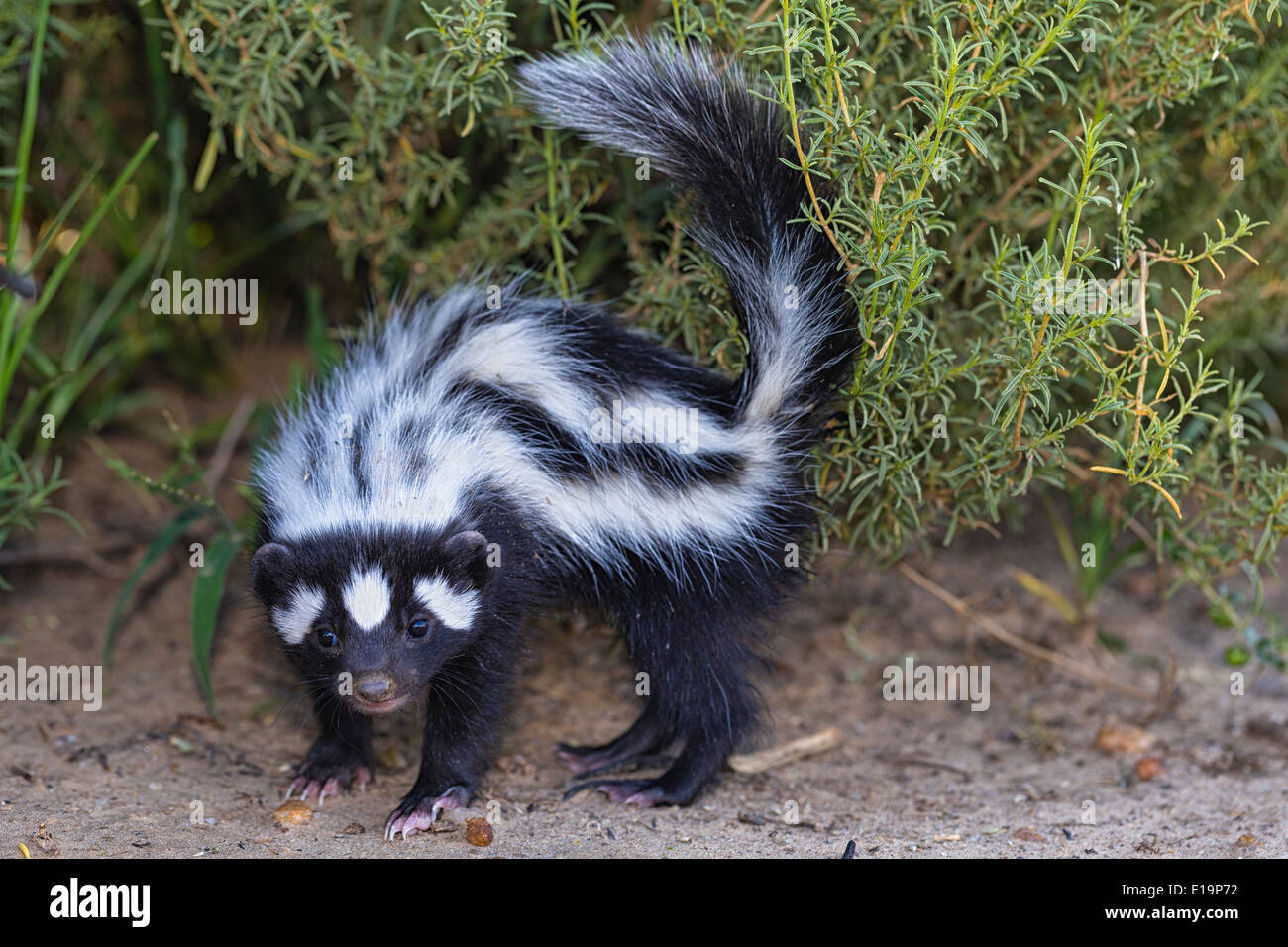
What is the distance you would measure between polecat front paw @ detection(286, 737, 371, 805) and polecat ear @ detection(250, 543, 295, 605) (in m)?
0.72

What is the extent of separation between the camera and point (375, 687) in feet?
12.4

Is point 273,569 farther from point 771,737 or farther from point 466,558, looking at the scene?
point 771,737

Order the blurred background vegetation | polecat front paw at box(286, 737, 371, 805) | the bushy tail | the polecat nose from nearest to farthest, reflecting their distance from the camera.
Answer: the polecat nose, the blurred background vegetation, the bushy tail, polecat front paw at box(286, 737, 371, 805)

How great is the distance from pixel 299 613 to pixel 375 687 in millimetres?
401

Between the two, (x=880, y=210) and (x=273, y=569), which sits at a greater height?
(x=880, y=210)

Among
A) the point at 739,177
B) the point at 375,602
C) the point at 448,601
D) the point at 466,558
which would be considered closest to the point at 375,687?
the point at 375,602

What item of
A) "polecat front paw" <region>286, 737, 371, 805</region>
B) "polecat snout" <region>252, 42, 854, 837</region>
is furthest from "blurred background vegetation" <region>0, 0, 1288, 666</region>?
"polecat front paw" <region>286, 737, 371, 805</region>

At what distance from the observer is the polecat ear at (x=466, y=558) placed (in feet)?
12.9

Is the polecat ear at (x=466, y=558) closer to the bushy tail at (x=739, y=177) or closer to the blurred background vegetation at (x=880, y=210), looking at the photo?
the bushy tail at (x=739, y=177)

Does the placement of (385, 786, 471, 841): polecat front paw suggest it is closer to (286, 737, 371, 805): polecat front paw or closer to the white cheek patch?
(286, 737, 371, 805): polecat front paw

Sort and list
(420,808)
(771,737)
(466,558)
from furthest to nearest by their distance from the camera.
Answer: (771,737), (420,808), (466,558)

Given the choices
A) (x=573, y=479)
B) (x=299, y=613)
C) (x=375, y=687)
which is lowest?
(x=375, y=687)

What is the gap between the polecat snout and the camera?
3.97m

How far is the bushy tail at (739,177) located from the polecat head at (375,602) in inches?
42.8
